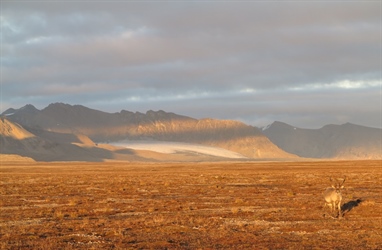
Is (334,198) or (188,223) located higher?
(334,198)

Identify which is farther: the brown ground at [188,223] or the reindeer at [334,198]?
the reindeer at [334,198]

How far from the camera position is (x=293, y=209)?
2916 cm

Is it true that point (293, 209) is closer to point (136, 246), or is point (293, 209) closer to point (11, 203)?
point (136, 246)

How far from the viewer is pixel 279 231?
2159cm

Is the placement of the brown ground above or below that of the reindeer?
below

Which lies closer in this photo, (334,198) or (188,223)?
(188,223)

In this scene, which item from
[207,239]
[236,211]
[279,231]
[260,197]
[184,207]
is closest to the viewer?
[207,239]

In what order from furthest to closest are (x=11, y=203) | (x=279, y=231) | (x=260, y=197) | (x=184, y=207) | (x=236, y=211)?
1. (x=260, y=197)
2. (x=11, y=203)
3. (x=184, y=207)
4. (x=236, y=211)
5. (x=279, y=231)

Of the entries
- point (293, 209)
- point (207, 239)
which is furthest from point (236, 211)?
point (207, 239)

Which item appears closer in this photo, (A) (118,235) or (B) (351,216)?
(A) (118,235)

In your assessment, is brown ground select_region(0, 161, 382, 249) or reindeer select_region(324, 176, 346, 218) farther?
reindeer select_region(324, 176, 346, 218)

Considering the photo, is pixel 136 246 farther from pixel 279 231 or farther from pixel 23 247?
pixel 279 231

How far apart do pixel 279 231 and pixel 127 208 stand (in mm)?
11206

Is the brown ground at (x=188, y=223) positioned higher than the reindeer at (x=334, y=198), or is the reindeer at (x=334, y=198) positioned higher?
the reindeer at (x=334, y=198)
